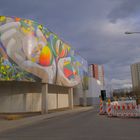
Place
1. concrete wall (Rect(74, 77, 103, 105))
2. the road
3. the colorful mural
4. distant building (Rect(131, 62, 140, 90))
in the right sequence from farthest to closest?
distant building (Rect(131, 62, 140, 90))
concrete wall (Rect(74, 77, 103, 105))
the colorful mural
the road

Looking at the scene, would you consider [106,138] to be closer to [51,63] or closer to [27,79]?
[27,79]

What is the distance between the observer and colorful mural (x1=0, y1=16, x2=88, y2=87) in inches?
1176

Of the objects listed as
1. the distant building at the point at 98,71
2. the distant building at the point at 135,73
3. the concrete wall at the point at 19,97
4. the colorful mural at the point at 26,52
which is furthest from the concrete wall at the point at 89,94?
the distant building at the point at 98,71

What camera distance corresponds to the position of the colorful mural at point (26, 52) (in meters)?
29.9

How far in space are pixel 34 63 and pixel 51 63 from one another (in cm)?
382

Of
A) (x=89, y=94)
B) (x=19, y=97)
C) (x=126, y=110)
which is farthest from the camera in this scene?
(x=89, y=94)

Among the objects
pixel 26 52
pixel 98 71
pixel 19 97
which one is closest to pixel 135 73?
pixel 98 71

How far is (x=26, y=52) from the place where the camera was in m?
30.9

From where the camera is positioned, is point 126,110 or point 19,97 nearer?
point 126,110

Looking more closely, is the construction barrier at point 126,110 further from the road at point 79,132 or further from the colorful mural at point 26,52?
the colorful mural at point 26,52

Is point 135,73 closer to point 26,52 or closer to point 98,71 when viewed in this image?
point 98,71

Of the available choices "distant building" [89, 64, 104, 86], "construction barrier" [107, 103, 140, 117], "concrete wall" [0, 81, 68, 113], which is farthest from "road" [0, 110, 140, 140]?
"distant building" [89, 64, 104, 86]

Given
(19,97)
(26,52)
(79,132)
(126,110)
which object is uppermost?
(26,52)

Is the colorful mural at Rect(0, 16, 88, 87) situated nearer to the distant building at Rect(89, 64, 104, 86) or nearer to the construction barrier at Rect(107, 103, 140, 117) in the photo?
the construction barrier at Rect(107, 103, 140, 117)
